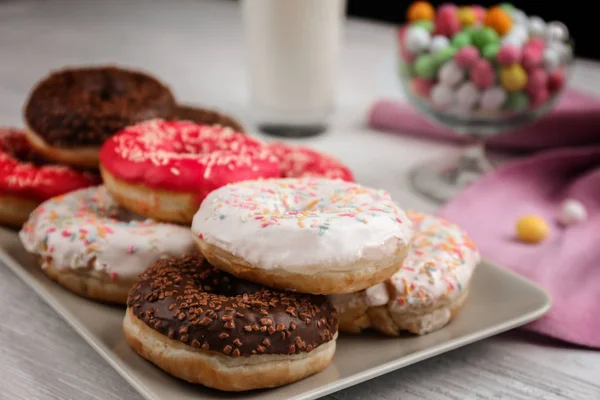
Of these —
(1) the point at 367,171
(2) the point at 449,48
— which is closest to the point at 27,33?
(1) the point at 367,171

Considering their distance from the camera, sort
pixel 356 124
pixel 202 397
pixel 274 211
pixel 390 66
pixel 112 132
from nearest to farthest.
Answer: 1. pixel 202 397
2. pixel 274 211
3. pixel 112 132
4. pixel 356 124
5. pixel 390 66

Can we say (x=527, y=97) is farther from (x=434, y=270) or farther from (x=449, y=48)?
(x=434, y=270)

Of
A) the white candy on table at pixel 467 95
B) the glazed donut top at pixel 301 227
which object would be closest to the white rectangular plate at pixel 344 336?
the glazed donut top at pixel 301 227

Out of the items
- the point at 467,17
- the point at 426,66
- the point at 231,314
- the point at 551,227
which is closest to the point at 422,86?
the point at 426,66

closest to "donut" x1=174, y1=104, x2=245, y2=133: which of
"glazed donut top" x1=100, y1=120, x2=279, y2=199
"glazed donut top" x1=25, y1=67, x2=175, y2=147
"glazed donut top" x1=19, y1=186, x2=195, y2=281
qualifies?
"glazed donut top" x1=25, y1=67, x2=175, y2=147

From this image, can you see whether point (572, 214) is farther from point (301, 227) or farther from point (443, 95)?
point (301, 227)

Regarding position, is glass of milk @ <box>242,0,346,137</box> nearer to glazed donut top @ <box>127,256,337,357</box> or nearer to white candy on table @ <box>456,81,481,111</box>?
white candy on table @ <box>456,81,481,111</box>
